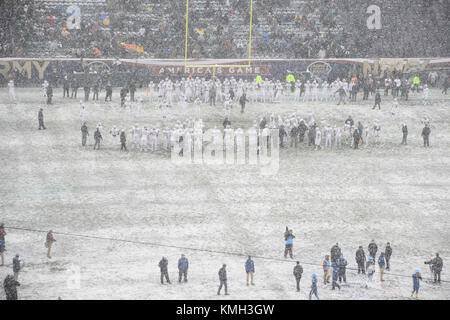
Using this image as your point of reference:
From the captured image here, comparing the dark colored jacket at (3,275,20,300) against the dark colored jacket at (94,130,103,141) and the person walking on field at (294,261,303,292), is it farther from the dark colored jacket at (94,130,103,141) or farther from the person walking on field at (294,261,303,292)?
the dark colored jacket at (94,130,103,141)

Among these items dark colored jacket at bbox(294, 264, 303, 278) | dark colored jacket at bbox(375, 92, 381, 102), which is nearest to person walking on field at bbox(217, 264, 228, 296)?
dark colored jacket at bbox(294, 264, 303, 278)

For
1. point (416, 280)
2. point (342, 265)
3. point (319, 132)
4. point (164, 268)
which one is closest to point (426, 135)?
point (319, 132)

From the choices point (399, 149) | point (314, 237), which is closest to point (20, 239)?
point (314, 237)

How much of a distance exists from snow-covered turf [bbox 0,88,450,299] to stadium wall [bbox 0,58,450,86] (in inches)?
241

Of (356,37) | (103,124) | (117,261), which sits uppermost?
(356,37)

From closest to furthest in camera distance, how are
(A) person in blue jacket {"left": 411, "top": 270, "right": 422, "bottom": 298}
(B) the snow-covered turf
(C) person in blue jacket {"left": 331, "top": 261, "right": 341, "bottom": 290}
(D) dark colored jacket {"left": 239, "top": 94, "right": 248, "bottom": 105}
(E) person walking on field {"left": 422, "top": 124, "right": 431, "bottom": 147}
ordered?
1. (A) person in blue jacket {"left": 411, "top": 270, "right": 422, "bottom": 298}
2. (C) person in blue jacket {"left": 331, "top": 261, "right": 341, "bottom": 290}
3. (B) the snow-covered turf
4. (E) person walking on field {"left": 422, "top": 124, "right": 431, "bottom": 147}
5. (D) dark colored jacket {"left": 239, "top": 94, "right": 248, "bottom": 105}

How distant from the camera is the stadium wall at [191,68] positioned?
4644 cm

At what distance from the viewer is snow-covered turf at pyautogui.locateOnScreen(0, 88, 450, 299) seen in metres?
24.5

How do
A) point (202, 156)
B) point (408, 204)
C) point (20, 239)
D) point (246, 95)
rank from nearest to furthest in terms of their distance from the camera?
point (20, 239), point (408, 204), point (202, 156), point (246, 95)

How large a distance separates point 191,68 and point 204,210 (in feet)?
64.5

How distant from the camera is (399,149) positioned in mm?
38031

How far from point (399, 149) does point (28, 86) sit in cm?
2229

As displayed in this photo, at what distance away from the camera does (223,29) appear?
5134cm

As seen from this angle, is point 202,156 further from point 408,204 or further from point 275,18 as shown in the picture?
point 275,18
